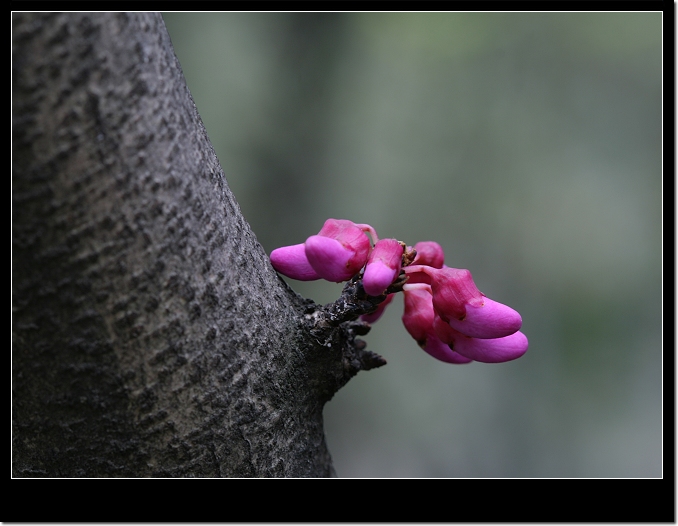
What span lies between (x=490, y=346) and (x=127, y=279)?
0.33 m

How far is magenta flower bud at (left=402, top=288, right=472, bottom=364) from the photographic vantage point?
0.54m

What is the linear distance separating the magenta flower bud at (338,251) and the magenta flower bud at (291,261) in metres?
0.02

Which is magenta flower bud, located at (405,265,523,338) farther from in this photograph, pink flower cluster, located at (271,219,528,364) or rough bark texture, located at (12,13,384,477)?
rough bark texture, located at (12,13,384,477)

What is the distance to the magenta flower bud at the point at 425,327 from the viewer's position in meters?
0.54

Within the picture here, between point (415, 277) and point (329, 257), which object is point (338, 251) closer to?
point (329, 257)

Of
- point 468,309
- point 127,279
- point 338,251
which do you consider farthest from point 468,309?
point 127,279

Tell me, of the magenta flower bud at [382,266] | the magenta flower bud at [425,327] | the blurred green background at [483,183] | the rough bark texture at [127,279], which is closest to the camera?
the rough bark texture at [127,279]

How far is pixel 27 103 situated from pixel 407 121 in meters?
1.80

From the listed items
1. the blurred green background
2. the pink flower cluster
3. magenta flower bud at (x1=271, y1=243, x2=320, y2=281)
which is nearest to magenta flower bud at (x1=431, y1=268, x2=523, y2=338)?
the pink flower cluster

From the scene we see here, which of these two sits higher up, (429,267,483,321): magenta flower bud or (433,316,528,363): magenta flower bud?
(429,267,483,321): magenta flower bud

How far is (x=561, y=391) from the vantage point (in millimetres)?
2008

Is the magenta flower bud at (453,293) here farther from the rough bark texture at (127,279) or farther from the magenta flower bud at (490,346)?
the rough bark texture at (127,279)

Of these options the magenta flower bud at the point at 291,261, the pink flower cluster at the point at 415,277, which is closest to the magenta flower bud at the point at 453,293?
the pink flower cluster at the point at 415,277

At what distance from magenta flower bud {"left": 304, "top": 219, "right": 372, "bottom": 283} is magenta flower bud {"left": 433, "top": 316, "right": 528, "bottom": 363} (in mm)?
116
